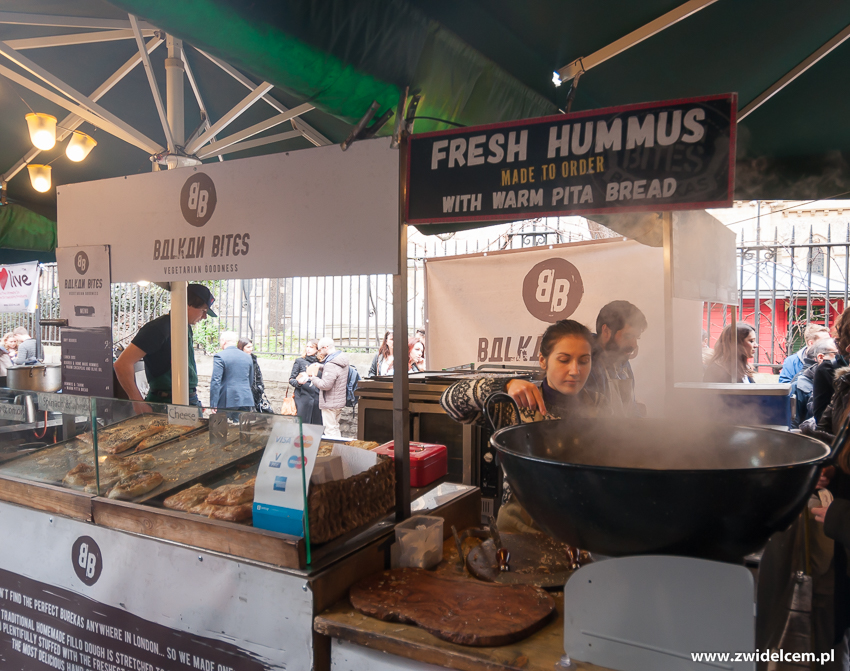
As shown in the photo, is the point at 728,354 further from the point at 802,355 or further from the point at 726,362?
the point at 802,355

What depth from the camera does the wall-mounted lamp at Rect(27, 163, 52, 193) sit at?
4211mm

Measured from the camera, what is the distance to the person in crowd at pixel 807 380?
4828 mm

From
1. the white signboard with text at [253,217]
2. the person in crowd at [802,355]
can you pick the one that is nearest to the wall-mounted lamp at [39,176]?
the white signboard with text at [253,217]

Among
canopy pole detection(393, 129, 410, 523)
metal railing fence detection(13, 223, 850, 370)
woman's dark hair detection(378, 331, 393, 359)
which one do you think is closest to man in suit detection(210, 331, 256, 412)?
metal railing fence detection(13, 223, 850, 370)

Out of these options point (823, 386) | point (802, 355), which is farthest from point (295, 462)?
point (802, 355)

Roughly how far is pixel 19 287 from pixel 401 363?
802 centimetres

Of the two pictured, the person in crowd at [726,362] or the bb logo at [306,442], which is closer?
the bb logo at [306,442]

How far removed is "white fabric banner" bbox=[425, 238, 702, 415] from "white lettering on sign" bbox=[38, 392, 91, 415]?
3.63m

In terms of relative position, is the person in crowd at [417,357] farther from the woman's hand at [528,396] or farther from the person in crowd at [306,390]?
the woman's hand at [528,396]

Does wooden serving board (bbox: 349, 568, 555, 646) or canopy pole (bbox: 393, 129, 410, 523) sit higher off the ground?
canopy pole (bbox: 393, 129, 410, 523)

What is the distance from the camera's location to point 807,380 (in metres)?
4.95

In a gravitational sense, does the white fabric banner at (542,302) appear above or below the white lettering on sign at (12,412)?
above

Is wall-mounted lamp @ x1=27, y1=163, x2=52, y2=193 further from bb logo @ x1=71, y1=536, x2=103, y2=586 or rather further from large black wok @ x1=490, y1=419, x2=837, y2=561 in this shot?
large black wok @ x1=490, y1=419, x2=837, y2=561

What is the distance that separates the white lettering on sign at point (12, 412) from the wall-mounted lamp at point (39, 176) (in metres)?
2.86
